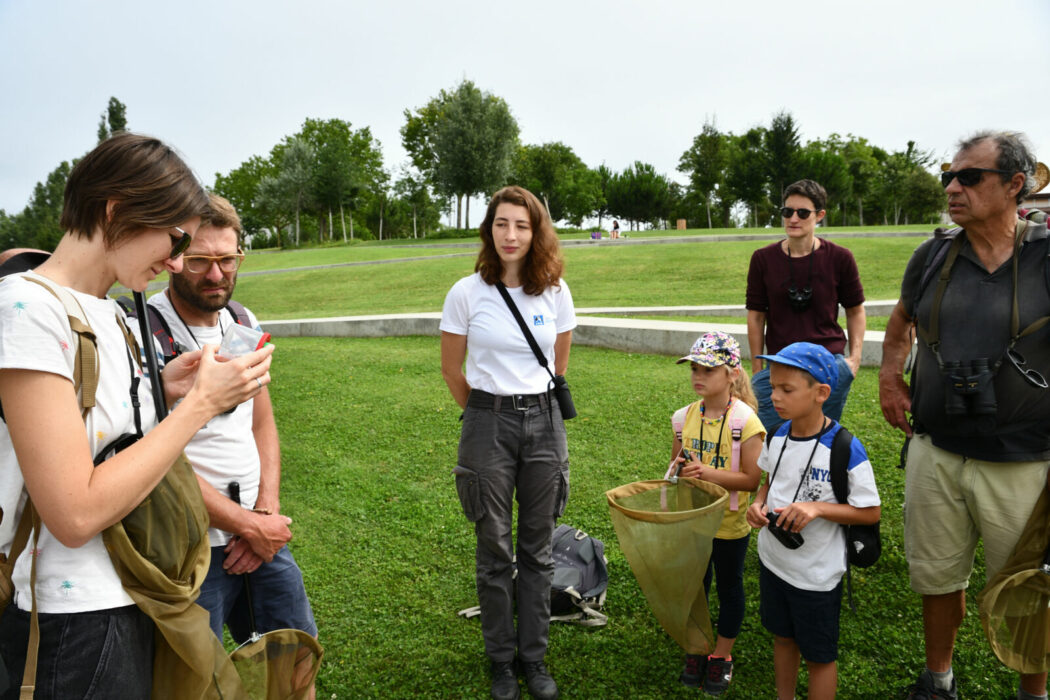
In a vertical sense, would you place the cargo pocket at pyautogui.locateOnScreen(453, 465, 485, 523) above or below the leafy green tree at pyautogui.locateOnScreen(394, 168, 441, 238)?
below

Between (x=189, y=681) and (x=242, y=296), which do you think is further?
(x=242, y=296)

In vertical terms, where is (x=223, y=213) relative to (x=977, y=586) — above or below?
above

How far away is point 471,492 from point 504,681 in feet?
3.01

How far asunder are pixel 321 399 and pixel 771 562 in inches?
248

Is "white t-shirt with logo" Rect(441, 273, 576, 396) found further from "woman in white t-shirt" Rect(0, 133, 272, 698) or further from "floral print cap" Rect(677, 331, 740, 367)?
"woman in white t-shirt" Rect(0, 133, 272, 698)

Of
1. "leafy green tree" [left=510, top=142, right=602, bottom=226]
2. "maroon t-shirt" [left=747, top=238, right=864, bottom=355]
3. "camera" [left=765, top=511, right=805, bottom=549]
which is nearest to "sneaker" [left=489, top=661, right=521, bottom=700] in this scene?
"camera" [left=765, top=511, right=805, bottom=549]

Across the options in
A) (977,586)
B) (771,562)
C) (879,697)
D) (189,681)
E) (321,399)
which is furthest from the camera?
(321,399)

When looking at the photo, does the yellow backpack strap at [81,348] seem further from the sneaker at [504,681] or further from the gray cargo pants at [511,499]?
the sneaker at [504,681]

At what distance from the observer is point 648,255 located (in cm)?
2283

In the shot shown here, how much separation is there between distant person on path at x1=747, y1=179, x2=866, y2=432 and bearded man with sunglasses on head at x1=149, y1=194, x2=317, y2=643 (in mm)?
2843

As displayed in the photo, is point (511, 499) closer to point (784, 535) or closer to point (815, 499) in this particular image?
point (784, 535)

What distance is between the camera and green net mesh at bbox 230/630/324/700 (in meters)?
1.92

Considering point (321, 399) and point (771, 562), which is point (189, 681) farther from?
point (321, 399)

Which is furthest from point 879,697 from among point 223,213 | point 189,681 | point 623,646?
point 223,213
